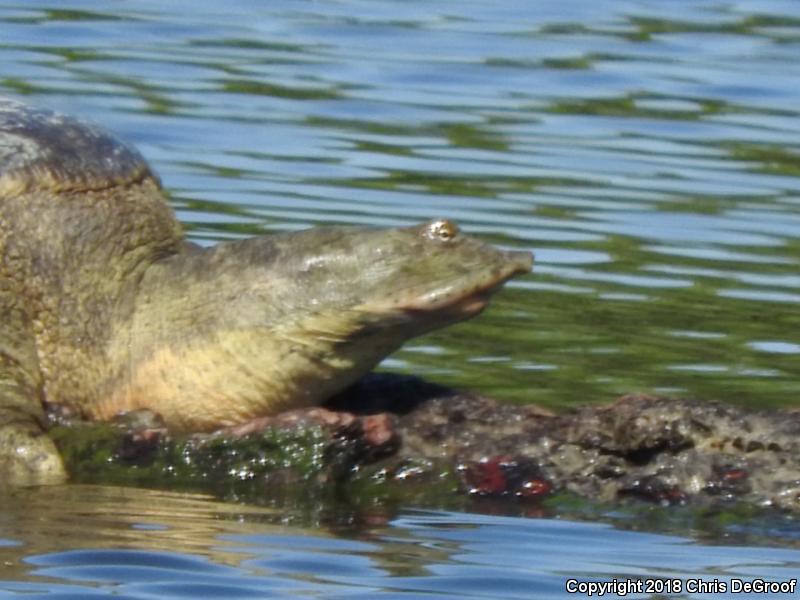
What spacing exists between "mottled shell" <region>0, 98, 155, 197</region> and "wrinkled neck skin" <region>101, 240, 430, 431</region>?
0.32 meters

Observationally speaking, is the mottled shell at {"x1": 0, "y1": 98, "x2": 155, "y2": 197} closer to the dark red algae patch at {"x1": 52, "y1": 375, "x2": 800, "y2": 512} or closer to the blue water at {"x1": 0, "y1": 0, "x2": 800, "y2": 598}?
the dark red algae patch at {"x1": 52, "y1": 375, "x2": 800, "y2": 512}

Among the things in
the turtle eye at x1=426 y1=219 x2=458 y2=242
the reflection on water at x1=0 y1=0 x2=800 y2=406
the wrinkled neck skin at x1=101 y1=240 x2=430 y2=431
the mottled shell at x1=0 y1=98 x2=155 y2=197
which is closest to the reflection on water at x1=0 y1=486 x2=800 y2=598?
the wrinkled neck skin at x1=101 y1=240 x2=430 y2=431

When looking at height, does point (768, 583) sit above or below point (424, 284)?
below

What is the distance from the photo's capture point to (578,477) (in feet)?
18.7

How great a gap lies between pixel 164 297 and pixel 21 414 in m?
0.43

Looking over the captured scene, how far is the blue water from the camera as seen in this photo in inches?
205

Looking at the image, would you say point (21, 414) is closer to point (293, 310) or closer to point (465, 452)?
point (293, 310)

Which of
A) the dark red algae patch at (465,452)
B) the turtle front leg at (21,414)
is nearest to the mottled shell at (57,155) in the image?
the turtle front leg at (21,414)

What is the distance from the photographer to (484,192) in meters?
9.51

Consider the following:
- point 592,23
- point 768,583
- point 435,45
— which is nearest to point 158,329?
point 768,583

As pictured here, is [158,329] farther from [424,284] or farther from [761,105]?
[761,105]

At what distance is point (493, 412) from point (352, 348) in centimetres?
35

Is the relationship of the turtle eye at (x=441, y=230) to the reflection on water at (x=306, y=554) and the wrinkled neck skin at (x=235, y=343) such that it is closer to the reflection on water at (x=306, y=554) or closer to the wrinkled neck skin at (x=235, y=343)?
the wrinkled neck skin at (x=235, y=343)

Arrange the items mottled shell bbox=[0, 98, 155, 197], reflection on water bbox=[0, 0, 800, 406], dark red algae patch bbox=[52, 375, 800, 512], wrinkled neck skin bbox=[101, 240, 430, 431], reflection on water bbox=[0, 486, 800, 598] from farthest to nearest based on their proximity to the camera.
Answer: reflection on water bbox=[0, 0, 800, 406]
mottled shell bbox=[0, 98, 155, 197]
wrinkled neck skin bbox=[101, 240, 430, 431]
dark red algae patch bbox=[52, 375, 800, 512]
reflection on water bbox=[0, 486, 800, 598]
